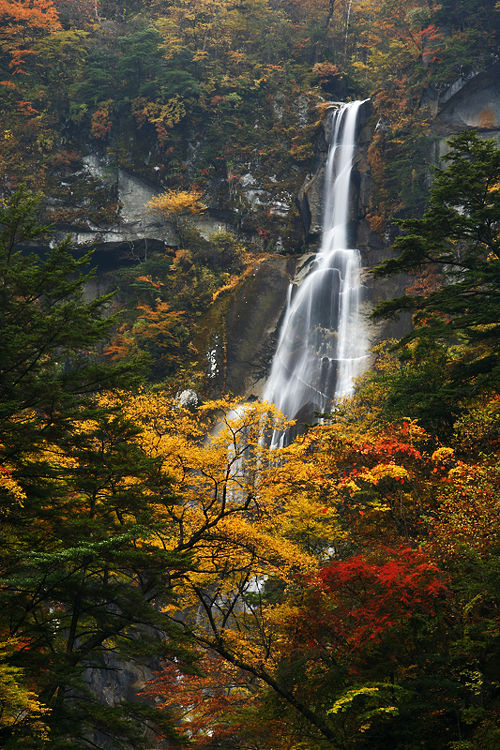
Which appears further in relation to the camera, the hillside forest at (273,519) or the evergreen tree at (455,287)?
the evergreen tree at (455,287)

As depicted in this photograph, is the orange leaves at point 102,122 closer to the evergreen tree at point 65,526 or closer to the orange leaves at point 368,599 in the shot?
the evergreen tree at point 65,526

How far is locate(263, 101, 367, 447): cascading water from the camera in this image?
2823cm

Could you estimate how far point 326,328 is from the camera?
3011 centimetres

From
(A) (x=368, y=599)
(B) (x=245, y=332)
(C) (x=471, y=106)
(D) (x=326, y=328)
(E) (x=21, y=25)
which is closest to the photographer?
(A) (x=368, y=599)

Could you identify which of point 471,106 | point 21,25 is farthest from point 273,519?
point 21,25

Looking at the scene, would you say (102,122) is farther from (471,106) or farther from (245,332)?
(471,106)

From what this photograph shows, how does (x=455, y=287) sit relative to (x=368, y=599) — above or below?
above

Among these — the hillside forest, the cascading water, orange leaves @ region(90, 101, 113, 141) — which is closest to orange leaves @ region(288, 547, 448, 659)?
the hillside forest

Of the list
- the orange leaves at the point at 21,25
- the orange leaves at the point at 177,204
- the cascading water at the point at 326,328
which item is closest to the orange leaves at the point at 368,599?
the cascading water at the point at 326,328

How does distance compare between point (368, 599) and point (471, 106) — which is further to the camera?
point (471, 106)

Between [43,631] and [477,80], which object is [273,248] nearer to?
[477,80]

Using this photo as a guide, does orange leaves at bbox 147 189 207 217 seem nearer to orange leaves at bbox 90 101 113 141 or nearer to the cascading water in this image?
orange leaves at bbox 90 101 113 141

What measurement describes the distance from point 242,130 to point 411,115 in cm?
1210

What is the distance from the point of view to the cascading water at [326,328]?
92.6ft
